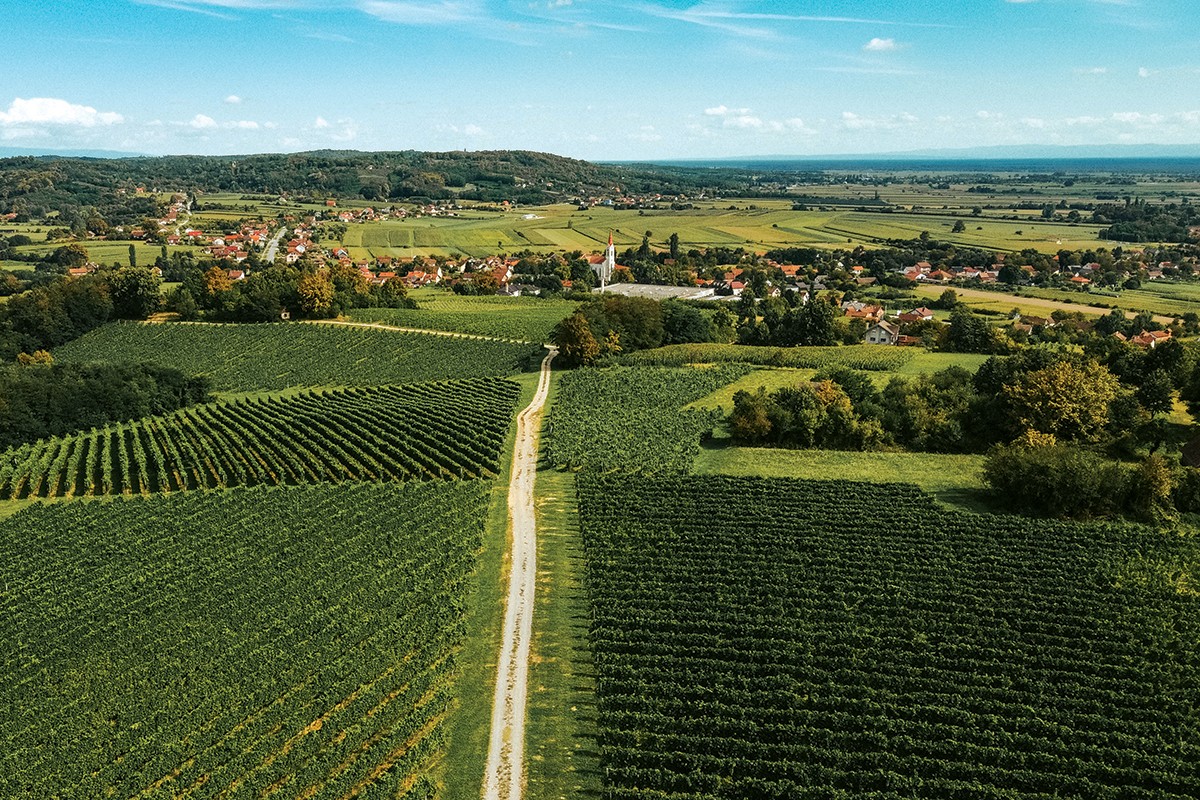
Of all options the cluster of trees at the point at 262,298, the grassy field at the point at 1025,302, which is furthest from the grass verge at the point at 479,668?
the grassy field at the point at 1025,302

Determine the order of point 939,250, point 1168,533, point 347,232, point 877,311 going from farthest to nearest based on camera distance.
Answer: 1. point 347,232
2. point 939,250
3. point 877,311
4. point 1168,533

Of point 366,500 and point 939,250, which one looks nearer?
point 366,500

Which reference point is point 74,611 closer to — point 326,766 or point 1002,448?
point 326,766

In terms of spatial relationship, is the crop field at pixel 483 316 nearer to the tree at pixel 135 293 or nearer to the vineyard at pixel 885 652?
the tree at pixel 135 293

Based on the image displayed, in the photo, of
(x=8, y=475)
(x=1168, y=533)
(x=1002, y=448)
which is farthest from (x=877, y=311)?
(x=8, y=475)

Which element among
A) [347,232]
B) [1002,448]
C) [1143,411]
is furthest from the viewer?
[347,232]

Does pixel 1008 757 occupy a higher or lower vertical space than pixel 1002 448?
lower

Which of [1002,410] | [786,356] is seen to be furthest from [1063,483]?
[786,356]
